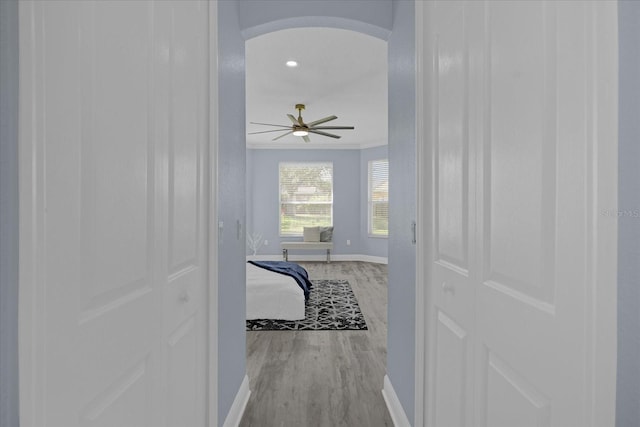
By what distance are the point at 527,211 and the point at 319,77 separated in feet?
12.5

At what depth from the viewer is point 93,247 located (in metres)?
0.78

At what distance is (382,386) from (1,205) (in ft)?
7.84

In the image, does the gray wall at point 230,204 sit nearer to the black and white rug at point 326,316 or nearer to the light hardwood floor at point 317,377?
the light hardwood floor at point 317,377

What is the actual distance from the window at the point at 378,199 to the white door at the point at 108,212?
690cm

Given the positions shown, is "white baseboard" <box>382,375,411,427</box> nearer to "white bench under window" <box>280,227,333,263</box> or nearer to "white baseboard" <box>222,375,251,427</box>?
"white baseboard" <box>222,375,251,427</box>

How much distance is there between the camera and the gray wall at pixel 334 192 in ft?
27.3

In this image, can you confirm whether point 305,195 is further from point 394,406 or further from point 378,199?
point 394,406

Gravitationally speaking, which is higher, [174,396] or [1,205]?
[1,205]

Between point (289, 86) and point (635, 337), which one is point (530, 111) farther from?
point (289, 86)

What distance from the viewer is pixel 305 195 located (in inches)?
332

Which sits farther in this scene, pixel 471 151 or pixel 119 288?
pixel 471 151

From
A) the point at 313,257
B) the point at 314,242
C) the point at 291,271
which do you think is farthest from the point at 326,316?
the point at 313,257

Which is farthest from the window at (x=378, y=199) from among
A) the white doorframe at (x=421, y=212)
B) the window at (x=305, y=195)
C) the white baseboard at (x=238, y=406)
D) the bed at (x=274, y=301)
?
the white doorframe at (x=421, y=212)

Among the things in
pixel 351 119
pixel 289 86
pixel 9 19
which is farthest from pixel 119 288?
pixel 351 119
